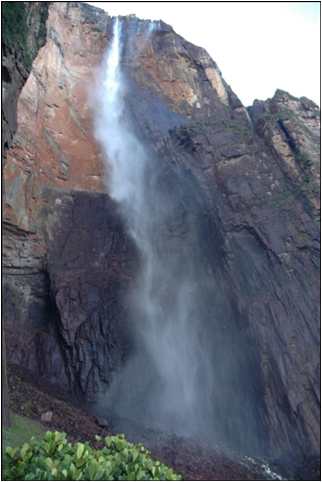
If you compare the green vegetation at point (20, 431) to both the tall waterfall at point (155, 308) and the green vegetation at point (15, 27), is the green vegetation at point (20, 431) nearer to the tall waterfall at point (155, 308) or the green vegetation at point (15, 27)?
the tall waterfall at point (155, 308)

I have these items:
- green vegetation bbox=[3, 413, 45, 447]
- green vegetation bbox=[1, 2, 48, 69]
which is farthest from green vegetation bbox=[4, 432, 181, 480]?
green vegetation bbox=[1, 2, 48, 69]

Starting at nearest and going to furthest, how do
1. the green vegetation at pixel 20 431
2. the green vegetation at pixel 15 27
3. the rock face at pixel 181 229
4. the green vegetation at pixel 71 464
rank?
the green vegetation at pixel 71 464 < the green vegetation at pixel 20 431 < the green vegetation at pixel 15 27 < the rock face at pixel 181 229

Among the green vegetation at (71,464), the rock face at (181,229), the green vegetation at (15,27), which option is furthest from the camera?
the rock face at (181,229)

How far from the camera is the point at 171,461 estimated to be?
13.3 m

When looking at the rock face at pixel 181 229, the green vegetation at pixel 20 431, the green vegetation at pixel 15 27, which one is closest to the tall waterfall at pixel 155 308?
the rock face at pixel 181 229

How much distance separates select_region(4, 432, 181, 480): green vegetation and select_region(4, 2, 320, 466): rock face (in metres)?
12.4

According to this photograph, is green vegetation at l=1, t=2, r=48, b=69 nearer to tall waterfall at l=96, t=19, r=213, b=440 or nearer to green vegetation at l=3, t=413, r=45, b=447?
green vegetation at l=3, t=413, r=45, b=447

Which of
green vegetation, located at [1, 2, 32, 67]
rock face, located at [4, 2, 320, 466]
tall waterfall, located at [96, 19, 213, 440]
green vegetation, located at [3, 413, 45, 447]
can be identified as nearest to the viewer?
green vegetation, located at [3, 413, 45, 447]

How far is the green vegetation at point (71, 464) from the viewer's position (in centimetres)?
481

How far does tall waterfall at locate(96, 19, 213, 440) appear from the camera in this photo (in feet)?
58.6

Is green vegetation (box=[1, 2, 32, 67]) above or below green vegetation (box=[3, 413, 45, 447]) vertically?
above

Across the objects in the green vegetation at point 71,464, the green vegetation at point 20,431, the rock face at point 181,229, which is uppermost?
the rock face at point 181,229

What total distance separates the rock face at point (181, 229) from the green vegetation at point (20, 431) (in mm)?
6331

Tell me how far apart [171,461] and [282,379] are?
7.96 metres
